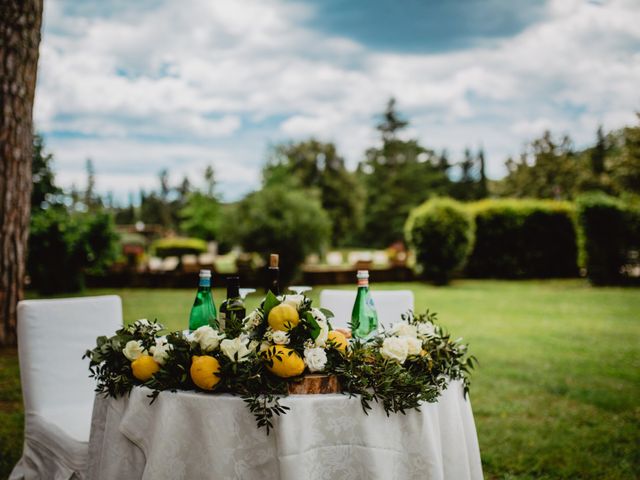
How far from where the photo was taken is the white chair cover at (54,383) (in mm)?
2705

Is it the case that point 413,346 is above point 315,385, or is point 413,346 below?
above

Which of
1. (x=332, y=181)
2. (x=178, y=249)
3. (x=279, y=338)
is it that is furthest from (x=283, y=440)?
(x=332, y=181)

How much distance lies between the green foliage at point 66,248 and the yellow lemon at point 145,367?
11485mm

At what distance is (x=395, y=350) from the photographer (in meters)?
1.84

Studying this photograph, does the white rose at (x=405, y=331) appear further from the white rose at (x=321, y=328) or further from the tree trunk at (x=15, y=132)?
the tree trunk at (x=15, y=132)

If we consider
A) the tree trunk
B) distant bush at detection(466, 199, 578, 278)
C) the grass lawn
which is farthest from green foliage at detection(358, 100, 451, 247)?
the tree trunk

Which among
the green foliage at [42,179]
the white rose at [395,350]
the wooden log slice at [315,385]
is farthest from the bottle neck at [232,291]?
the green foliage at [42,179]

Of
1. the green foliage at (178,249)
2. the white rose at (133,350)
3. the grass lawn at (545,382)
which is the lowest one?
the grass lawn at (545,382)

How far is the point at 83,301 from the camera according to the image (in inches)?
123

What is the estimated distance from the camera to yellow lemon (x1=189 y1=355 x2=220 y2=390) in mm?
1714

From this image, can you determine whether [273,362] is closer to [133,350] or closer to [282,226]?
[133,350]

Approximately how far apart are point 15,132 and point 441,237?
11.7 meters

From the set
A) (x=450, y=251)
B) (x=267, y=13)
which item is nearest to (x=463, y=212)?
(x=450, y=251)

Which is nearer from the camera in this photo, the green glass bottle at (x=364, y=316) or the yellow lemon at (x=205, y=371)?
the yellow lemon at (x=205, y=371)
